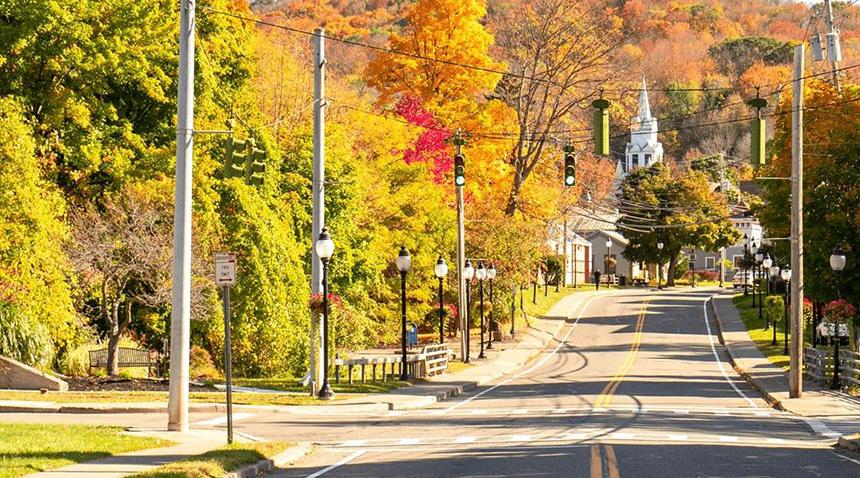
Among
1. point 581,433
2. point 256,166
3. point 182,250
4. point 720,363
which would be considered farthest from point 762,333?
point 182,250

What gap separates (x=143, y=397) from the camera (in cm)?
3031

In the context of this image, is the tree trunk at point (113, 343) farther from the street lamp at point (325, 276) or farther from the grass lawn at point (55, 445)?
the grass lawn at point (55, 445)

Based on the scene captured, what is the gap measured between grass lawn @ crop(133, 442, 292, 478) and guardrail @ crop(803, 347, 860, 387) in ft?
75.4

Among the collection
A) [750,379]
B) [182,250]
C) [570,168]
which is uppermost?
[570,168]

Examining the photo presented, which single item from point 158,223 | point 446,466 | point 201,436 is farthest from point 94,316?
point 446,466

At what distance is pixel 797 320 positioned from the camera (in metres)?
37.7

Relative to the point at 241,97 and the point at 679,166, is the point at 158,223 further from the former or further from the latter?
the point at 679,166

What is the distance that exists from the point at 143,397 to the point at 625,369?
88.7ft

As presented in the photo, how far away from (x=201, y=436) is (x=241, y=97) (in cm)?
2648

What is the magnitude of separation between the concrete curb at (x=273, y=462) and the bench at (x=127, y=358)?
57.5 feet

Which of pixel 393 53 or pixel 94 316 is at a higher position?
pixel 393 53

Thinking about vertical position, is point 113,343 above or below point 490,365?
above

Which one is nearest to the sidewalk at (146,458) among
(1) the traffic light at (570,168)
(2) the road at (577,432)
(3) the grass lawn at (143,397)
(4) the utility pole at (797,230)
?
(2) the road at (577,432)

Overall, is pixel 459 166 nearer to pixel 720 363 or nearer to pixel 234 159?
pixel 234 159
